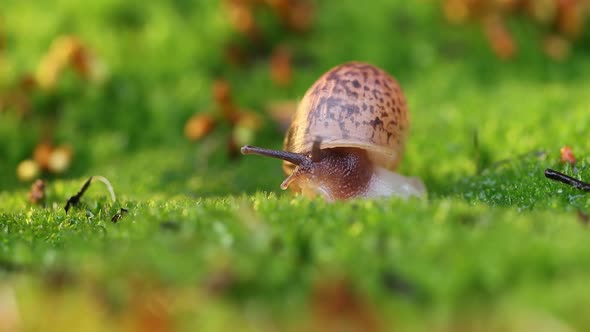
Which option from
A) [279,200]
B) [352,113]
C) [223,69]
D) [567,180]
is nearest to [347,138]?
[352,113]

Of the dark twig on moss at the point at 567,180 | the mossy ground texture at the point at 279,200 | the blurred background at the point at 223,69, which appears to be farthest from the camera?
the blurred background at the point at 223,69

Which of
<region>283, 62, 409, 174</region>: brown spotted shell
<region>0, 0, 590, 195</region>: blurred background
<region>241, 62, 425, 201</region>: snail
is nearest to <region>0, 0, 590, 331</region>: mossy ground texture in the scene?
<region>0, 0, 590, 195</region>: blurred background

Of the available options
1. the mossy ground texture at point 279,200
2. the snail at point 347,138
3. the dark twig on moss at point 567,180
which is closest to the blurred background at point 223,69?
the mossy ground texture at point 279,200

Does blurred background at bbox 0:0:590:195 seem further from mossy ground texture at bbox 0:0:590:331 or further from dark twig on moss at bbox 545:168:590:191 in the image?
dark twig on moss at bbox 545:168:590:191

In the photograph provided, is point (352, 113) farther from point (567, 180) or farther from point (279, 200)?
point (567, 180)

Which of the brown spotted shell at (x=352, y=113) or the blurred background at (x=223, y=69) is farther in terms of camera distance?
the blurred background at (x=223, y=69)

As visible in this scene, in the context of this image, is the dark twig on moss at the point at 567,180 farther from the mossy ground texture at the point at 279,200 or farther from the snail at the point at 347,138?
the snail at the point at 347,138
